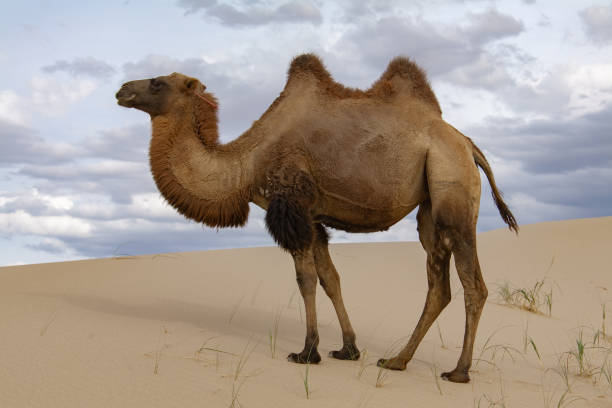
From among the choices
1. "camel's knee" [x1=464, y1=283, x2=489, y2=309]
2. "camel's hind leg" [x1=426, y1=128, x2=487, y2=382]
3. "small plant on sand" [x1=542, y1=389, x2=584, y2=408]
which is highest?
"camel's hind leg" [x1=426, y1=128, x2=487, y2=382]

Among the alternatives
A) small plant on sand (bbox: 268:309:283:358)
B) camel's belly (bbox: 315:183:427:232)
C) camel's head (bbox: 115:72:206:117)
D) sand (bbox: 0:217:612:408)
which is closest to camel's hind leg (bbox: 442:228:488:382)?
sand (bbox: 0:217:612:408)

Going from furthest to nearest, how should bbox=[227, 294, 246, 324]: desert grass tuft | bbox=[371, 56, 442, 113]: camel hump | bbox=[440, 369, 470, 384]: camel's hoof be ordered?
1. bbox=[227, 294, 246, 324]: desert grass tuft
2. bbox=[371, 56, 442, 113]: camel hump
3. bbox=[440, 369, 470, 384]: camel's hoof

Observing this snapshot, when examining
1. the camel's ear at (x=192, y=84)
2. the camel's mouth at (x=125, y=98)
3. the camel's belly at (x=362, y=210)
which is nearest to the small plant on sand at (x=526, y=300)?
the camel's belly at (x=362, y=210)

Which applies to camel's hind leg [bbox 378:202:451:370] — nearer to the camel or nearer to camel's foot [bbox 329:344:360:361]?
the camel

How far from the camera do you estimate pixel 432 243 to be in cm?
639

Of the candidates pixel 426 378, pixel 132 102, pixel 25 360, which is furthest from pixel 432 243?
pixel 25 360

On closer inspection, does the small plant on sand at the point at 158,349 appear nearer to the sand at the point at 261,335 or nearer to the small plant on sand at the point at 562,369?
the sand at the point at 261,335

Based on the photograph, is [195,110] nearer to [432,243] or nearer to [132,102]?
[132,102]

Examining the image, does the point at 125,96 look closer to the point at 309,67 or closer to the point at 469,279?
the point at 309,67

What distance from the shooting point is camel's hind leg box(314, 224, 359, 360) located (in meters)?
6.11

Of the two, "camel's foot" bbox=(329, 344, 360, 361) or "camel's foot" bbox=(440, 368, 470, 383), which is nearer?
"camel's foot" bbox=(440, 368, 470, 383)

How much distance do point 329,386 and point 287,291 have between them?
474cm

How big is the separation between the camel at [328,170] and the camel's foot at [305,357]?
0.6 inches

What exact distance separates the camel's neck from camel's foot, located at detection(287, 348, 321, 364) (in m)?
1.49
